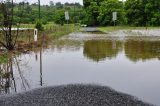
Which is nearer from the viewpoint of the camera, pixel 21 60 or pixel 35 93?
pixel 35 93

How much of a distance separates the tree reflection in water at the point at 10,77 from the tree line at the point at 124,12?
1515 inches

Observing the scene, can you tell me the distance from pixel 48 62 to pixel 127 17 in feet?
136

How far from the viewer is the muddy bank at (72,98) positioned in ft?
26.0

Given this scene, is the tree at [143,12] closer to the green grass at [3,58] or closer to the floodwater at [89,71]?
the floodwater at [89,71]

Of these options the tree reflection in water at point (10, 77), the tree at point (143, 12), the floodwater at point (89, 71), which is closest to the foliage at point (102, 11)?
the tree at point (143, 12)

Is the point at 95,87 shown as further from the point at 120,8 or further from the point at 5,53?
the point at 120,8

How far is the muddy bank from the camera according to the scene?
7938mm

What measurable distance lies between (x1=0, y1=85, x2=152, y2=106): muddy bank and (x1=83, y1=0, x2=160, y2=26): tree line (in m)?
44.0

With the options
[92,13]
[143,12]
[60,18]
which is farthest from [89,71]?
[60,18]

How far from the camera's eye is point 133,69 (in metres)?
13.7

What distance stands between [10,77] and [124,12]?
4532 cm

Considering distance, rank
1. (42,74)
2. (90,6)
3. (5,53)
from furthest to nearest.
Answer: (90,6), (5,53), (42,74)

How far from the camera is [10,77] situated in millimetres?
12516

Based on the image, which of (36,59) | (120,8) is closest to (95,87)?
(36,59)
